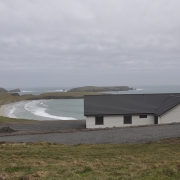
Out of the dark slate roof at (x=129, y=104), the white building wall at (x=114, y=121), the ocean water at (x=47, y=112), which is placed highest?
the dark slate roof at (x=129, y=104)

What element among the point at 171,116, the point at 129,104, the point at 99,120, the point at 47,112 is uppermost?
the point at 129,104

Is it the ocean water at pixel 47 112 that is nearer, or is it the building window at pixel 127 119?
the building window at pixel 127 119

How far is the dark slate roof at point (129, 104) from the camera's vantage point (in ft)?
89.9

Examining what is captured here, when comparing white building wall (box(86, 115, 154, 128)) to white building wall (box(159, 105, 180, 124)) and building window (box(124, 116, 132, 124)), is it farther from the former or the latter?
white building wall (box(159, 105, 180, 124))

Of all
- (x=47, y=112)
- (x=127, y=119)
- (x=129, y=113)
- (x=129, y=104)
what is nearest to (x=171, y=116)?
(x=129, y=113)

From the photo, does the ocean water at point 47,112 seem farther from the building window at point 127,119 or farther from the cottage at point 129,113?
the building window at point 127,119

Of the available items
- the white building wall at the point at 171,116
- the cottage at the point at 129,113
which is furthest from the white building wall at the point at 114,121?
the white building wall at the point at 171,116

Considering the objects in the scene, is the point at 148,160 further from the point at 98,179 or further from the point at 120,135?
the point at 120,135

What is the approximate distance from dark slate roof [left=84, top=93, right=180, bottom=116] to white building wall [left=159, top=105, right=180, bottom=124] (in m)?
0.53

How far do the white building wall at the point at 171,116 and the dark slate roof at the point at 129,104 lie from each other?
53 centimetres

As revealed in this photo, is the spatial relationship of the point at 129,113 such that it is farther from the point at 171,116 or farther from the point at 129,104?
the point at 171,116

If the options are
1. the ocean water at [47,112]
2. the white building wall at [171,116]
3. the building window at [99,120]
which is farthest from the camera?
the ocean water at [47,112]

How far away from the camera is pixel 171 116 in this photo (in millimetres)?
27016

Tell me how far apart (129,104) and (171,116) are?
17.9ft
